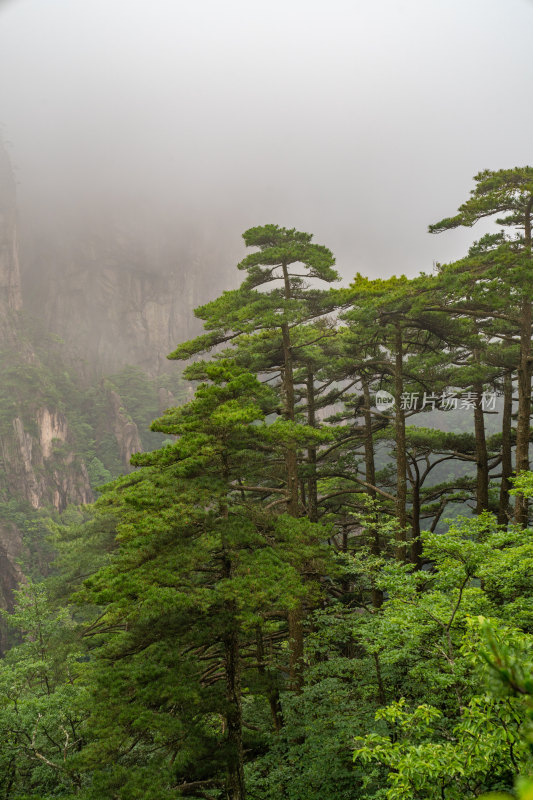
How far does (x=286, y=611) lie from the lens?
908 cm

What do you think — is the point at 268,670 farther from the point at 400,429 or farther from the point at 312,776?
the point at 400,429

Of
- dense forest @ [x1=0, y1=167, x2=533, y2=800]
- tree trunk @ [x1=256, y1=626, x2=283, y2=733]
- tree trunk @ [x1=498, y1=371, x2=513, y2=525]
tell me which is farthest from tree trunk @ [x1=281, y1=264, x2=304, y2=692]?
tree trunk @ [x1=498, y1=371, x2=513, y2=525]

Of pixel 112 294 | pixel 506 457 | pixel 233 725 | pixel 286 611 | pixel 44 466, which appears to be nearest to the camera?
pixel 233 725

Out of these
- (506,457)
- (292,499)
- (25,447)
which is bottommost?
(25,447)

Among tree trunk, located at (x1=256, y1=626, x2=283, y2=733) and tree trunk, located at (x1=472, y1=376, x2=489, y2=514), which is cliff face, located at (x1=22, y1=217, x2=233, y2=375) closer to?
tree trunk, located at (x1=472, y1=376, x2=489, y2=514)

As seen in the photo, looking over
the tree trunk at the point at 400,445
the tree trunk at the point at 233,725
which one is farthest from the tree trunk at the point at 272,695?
the tree trunk at the point at 400,445

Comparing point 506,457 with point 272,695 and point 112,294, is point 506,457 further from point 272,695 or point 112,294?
point 112,294

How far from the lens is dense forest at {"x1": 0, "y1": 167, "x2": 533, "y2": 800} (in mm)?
4832

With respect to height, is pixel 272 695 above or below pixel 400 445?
below

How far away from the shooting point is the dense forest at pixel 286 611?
483 centimetres

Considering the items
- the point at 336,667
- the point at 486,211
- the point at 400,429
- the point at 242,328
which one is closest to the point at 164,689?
the point at 336,667

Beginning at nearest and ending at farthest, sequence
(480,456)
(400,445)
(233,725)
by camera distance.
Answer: (233,725), (400,445), (480,456)

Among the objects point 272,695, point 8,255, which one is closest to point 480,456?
point 272,695

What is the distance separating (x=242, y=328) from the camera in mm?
9906
